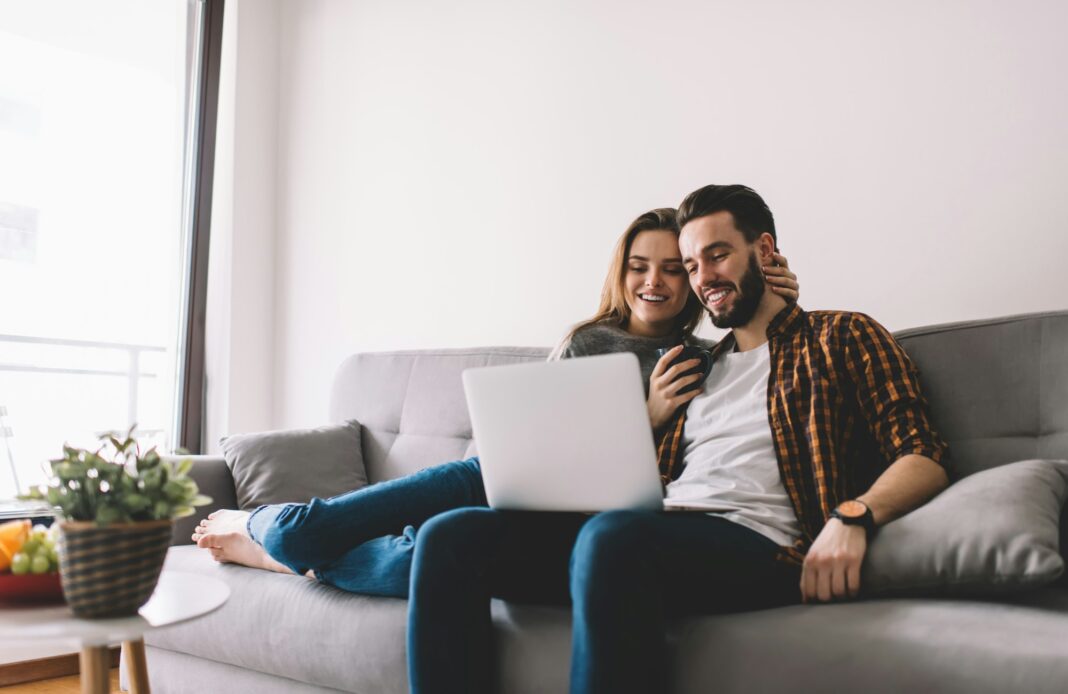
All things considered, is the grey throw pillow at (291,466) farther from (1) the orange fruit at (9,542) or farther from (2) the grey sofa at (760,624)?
(1) the orange fruit at (9,542)

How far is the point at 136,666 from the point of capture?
1.26 metres

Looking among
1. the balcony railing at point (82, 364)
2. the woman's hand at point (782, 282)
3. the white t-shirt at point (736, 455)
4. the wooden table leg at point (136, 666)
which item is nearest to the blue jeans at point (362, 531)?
the wooden table leg at point (136, 666)

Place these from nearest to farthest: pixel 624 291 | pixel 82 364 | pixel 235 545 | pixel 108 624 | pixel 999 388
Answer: pixel 108 624
pixel 999 388
pixel 235 545
pixel 624 291
pixel 82 364

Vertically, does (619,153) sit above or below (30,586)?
above

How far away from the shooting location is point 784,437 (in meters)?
1.46

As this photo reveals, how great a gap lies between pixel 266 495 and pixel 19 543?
103cm

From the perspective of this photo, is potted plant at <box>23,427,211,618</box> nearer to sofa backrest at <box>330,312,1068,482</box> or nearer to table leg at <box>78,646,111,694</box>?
table leg at <box>78,646,111,694</box>

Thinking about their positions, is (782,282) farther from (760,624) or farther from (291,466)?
(291,466)

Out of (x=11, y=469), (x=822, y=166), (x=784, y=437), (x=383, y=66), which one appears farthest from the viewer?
(x=11, y=469)

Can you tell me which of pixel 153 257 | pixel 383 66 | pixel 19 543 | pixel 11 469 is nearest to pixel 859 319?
pixel 19 543

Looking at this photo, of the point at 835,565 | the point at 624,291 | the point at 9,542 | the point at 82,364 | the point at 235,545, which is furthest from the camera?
the point at 82,364

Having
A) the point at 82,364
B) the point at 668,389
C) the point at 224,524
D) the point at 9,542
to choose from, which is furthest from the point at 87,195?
the point at 668,389

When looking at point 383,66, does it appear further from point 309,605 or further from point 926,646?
point 926,646

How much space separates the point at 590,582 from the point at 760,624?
0.26 metres
